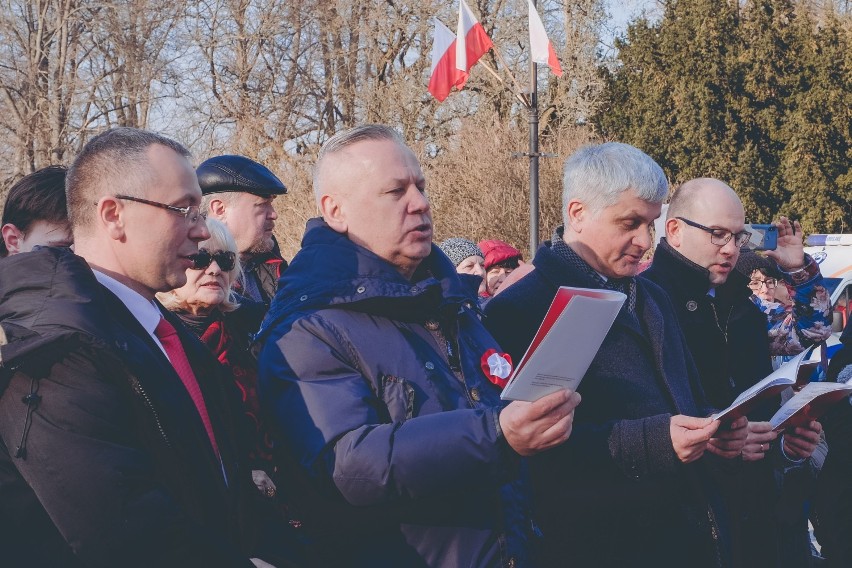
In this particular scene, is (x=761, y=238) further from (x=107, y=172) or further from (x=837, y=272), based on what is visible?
(x=837, y=272)

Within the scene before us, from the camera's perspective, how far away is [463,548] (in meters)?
2.35

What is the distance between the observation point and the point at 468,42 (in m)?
14.7

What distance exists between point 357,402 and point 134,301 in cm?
56

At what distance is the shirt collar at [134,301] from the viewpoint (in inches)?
88.4

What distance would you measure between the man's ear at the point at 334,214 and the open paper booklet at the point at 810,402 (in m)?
1.53

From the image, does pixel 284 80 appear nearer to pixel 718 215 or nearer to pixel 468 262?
pixel 468 262

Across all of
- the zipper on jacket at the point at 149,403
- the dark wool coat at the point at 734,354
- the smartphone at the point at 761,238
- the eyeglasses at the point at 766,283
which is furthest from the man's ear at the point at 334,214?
the eyeglasses at the point at 766,283

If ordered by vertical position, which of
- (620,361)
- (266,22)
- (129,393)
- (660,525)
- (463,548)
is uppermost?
(266,22)

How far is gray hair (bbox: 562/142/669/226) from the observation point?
10.5 ft

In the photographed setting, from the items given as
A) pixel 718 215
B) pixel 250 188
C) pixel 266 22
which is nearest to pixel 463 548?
pixel 718 215

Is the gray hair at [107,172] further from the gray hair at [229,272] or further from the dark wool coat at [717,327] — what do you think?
the dark wool coat at [717,327]

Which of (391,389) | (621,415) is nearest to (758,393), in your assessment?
(621,415)

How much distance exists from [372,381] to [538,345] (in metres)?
0.45

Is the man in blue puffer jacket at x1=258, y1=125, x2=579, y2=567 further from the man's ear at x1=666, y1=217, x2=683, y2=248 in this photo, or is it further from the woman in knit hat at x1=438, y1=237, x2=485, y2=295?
the woman in knit hat at x1=438, y1=237, x2=485, y2=295
